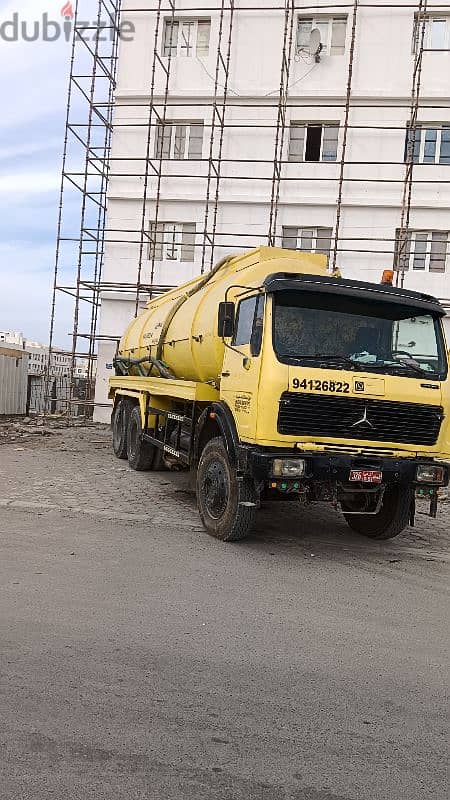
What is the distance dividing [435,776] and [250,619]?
217 centimetres

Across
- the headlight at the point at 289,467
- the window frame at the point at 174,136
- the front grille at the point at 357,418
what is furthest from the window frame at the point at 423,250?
the headlight at the point at 289,467

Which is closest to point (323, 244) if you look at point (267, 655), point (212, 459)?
point (212, 459)

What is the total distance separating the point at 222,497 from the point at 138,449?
5.04 meters

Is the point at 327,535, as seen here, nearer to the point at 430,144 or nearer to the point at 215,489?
the point at 215,489

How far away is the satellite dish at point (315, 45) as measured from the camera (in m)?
20.2

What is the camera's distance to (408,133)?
65.4 ft

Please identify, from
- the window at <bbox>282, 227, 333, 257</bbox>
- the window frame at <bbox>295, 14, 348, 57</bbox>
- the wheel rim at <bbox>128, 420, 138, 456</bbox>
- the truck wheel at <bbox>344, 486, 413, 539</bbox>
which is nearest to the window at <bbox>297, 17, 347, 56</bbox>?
the window frame at <bbox>295, 14, 348, 57</bbox>

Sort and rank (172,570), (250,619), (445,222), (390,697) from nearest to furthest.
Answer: (390,697)
(250,619)
(172,570)
(445,222)

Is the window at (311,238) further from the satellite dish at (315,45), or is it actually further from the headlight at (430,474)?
the headlight at (430,474)

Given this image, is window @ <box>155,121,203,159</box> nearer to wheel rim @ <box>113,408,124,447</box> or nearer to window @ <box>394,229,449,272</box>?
window @ <box>394,229,449,272</box>

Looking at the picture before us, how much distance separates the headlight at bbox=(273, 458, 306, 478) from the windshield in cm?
97

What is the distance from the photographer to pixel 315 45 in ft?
66.5

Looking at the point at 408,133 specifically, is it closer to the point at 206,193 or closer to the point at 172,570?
the point at 206,193

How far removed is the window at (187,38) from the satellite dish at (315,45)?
10.4 feet
